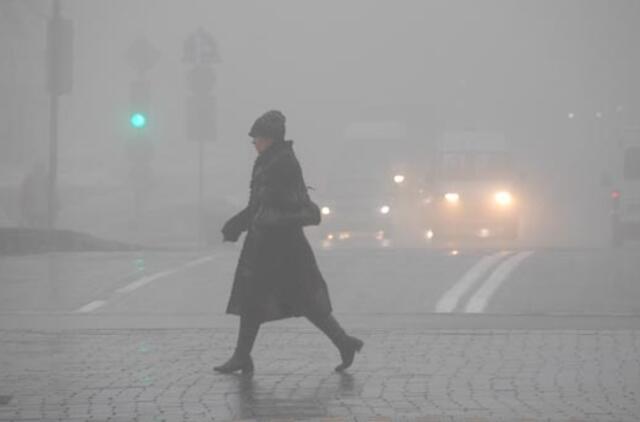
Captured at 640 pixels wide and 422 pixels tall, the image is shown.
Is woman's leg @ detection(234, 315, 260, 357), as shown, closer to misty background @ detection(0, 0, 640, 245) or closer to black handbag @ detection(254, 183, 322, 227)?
black handbag @ detection(254, 183, 322, 227)

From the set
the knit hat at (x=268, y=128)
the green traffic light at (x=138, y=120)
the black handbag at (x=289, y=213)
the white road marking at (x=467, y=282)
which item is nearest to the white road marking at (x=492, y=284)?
the white road marking at (x=467, y=282)

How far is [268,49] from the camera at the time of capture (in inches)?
5349

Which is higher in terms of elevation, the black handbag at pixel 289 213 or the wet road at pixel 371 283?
the black handbag at pixel 289 213

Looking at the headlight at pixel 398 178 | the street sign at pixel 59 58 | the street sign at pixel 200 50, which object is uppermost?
the street sign at pixel 200 50

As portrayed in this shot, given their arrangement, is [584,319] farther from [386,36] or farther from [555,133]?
[386,36]

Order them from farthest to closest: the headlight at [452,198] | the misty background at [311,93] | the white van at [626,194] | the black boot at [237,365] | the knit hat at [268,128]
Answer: the misty background at [311,93], the headlight at [452,198], the white van at [626,194], the knit hat at [268,128], the black boot at [237,365]

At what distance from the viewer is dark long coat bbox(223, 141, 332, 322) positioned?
1205 cm

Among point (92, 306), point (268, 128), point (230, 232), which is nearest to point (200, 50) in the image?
point (92, 306)

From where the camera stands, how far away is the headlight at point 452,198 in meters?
37.0

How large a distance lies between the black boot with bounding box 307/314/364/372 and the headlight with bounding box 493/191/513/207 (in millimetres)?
25232

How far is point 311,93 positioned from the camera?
121938 millimetres

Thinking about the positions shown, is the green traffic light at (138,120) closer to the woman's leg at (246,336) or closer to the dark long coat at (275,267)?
the dark long coat at (275,267)

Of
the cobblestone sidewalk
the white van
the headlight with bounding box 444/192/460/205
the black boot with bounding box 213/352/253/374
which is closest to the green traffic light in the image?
the headlight with bounding box 444/192/460/205

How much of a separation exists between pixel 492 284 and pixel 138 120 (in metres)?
16.4
